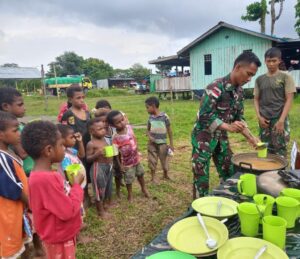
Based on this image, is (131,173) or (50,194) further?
(131,173)

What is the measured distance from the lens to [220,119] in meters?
2.75

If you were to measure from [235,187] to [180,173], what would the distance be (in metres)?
3.00

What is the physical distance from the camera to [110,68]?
6188 centimetres

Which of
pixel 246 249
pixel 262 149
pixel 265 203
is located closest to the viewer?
pixel 246 249

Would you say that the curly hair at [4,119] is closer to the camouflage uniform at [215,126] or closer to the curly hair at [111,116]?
the curly hair at [111,116]

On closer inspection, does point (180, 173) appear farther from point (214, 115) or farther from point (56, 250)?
point (56, 250)

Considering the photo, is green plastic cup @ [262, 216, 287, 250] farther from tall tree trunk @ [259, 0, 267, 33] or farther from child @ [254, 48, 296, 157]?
tall tree trunk @ [259, 0, 267, 33]

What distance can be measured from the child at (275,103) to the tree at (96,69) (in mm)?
51758

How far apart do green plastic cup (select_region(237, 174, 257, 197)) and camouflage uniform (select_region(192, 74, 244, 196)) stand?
834 millimetres

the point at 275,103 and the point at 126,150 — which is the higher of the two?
the point at 275,103

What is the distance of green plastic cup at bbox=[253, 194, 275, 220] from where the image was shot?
150 centimetres

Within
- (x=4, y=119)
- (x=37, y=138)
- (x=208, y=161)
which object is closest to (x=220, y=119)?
(x=208, y=161)

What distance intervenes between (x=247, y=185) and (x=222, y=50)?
16.5 m

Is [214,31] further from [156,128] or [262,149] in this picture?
[262,149]
